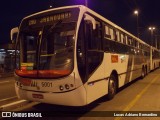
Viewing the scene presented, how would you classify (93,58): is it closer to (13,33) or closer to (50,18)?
(50,18)

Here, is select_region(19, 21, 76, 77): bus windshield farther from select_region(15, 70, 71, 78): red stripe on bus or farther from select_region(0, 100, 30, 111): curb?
select_region(0, 100, 30, 111): curb

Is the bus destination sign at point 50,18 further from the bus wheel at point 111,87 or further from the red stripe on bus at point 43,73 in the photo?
the bus wheel at point 111,87

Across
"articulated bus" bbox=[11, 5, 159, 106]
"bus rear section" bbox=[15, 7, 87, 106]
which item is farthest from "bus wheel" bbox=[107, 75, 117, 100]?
"bus rear section" bbox=[15, 7, 87, 106]

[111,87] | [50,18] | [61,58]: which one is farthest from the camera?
[111,87]

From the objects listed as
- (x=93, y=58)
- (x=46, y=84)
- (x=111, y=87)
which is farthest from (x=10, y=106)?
(x=111, y=87)

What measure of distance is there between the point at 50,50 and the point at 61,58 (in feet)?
1.90

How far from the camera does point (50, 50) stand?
6.99 meters

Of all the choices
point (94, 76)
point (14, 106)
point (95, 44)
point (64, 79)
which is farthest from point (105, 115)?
point (14, 106)

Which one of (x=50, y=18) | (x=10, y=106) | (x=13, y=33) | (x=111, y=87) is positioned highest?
(x=50, y=18)

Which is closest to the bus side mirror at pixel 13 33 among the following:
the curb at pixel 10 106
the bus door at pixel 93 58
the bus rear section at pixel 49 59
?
the bus rear section at pixel 49 59

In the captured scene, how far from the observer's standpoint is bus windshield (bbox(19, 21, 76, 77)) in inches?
257

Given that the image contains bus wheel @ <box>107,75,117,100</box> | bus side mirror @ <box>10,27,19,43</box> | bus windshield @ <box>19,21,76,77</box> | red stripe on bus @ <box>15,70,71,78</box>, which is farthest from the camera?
bus wheel @ <box>107,75,117,100</box>

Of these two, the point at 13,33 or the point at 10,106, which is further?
the point at 13,33

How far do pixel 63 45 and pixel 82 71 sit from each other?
93cm
